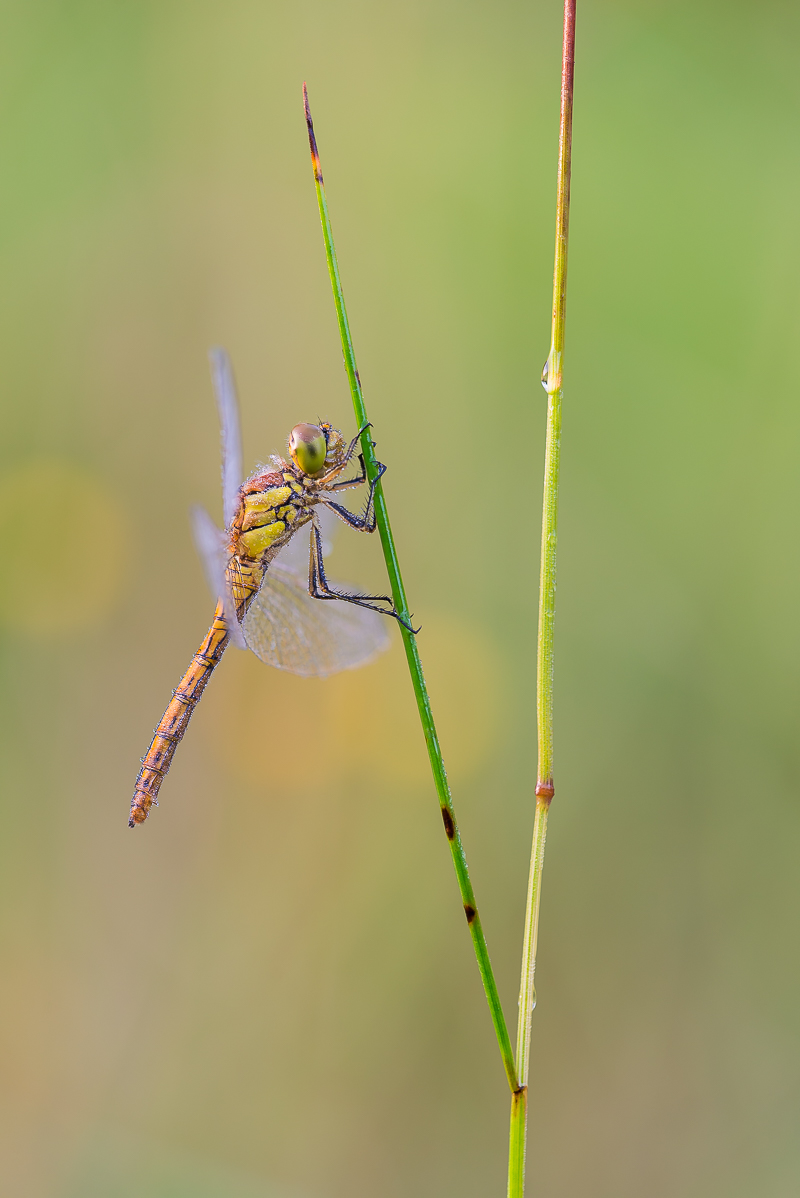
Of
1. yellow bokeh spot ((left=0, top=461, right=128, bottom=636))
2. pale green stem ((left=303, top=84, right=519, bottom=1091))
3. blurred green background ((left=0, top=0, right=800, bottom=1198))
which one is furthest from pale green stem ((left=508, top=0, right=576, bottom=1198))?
yellow bokeh spot ((left=0, top=461, right=128, bottom=636))

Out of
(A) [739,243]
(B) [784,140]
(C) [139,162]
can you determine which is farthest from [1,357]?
(B) [784,140]

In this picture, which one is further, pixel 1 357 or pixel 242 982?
pixel 1 357

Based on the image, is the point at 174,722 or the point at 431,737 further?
the point at 174,722

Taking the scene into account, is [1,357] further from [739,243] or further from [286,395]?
[739,243]

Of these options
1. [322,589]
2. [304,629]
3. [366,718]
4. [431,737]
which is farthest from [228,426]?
[366,718]

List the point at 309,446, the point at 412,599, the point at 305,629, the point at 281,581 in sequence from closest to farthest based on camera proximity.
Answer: the point at 309,446 < the point at 305,629 < the point at 281,581 < the point at 412,599

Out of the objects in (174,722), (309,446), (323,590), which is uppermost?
(309,446)

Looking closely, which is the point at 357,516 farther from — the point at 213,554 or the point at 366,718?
the point at 366,718
